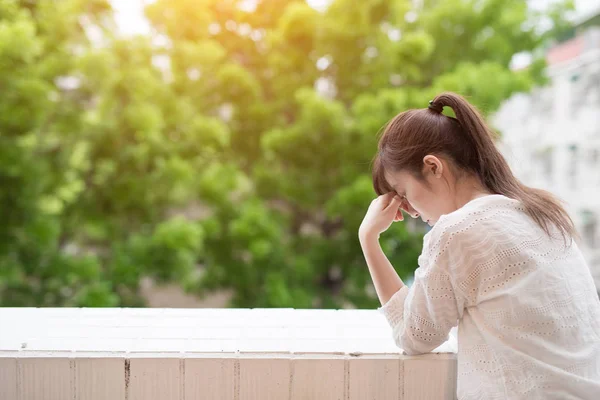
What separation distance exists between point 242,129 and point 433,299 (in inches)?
180

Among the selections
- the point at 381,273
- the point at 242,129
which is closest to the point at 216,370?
the point at 381,273

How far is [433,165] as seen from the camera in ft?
2.99

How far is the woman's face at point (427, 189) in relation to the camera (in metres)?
0.92

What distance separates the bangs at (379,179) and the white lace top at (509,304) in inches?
7.3

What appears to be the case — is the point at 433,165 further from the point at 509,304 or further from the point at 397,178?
the point at 509,304

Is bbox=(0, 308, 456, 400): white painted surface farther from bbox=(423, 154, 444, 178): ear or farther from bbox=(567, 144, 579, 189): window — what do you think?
bbox=(567, 144, 579, 189): window

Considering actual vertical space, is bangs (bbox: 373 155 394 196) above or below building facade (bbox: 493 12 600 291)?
below

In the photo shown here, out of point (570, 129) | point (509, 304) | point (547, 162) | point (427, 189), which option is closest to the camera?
point (509, 304)

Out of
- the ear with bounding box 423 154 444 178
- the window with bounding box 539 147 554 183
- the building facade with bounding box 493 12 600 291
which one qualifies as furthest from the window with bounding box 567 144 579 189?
the ear with bounding box 423 154 444 178

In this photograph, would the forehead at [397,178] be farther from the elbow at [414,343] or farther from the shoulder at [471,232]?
the elbow at [414,343]

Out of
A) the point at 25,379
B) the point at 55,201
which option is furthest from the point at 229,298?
the point at 25,379

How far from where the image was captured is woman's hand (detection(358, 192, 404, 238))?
1044 mm

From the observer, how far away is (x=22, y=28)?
3283 mm

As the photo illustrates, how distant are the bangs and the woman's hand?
1cm
